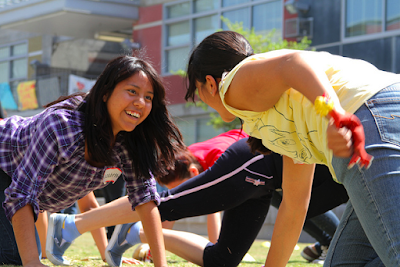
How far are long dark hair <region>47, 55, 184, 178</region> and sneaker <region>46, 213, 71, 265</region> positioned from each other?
110 centimetres

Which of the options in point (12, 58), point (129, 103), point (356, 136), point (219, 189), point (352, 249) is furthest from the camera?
point (12, 58)

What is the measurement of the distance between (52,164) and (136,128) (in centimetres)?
65

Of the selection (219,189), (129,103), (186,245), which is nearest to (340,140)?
(129,103)

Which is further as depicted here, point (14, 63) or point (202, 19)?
point (14, 63)

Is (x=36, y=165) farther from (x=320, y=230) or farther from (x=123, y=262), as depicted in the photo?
(x=320, y=230)

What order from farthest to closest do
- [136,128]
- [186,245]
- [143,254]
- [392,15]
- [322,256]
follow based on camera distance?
[392,15] → [322,256] → [143,254] → [186,245] → [136,128]

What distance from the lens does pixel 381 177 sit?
1.73 meters

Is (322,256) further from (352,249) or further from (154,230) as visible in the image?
(352,249)

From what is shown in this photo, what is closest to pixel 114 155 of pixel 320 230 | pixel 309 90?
pixel 309 90

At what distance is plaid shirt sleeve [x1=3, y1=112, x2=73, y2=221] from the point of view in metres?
2.59

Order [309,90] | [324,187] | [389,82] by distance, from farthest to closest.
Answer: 1. [324,187]
2. [389,82]
3. [309,90]

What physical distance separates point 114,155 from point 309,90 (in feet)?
5.45

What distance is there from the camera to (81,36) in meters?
20.2

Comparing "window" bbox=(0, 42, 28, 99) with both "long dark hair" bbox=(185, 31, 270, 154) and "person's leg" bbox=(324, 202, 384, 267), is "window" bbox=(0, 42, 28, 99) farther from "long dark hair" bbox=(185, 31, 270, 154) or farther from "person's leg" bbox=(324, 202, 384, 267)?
"person's leg" bbox=(324, 202, 384, 267)
